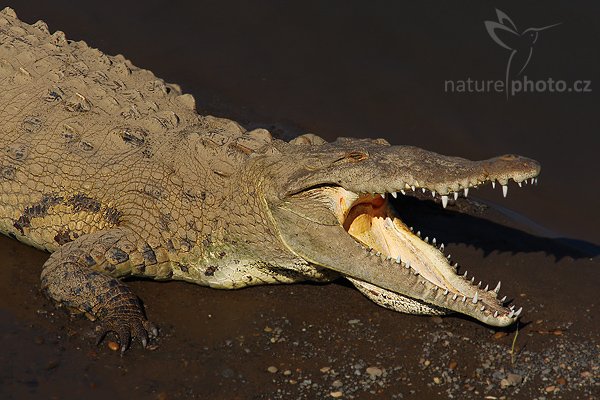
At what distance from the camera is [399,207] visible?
287 inches

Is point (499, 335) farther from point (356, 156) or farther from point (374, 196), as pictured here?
point (356, 156)

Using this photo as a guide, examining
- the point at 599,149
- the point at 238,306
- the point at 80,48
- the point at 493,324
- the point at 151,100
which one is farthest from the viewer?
the point at 599,149

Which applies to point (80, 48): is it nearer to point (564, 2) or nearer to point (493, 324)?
point (493, 324)

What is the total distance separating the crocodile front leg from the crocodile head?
40.2 inches

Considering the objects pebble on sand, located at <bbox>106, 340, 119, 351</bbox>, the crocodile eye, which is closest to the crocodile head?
the crocodile eye

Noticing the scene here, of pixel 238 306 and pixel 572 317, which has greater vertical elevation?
pixel 572 317

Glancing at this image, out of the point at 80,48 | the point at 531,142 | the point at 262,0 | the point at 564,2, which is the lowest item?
the point at 80,48

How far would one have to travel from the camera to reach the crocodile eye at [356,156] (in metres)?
5.62

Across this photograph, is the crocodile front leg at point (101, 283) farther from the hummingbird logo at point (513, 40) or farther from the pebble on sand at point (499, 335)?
the hummingbird logo at point (513, 40)

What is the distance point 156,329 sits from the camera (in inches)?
221

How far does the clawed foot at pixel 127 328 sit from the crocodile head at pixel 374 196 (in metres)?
1.02

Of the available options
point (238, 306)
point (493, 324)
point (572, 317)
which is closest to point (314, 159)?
point (238, 306)

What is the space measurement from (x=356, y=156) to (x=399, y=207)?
5.71 feet

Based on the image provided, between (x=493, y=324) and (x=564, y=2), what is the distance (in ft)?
17.5
